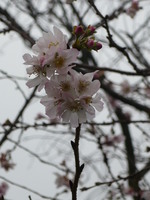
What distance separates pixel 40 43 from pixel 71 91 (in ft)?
0.78

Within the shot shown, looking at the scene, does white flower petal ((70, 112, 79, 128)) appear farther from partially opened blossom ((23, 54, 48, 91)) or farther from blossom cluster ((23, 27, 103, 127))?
partially opened blossom ((23, 54, 48, 91))

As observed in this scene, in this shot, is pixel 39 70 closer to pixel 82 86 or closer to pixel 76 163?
pixel 82 86

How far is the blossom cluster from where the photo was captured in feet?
3.47

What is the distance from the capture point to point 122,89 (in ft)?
15.7

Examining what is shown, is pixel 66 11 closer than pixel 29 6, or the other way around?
pixel 29 6

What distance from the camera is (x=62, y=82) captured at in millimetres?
1048

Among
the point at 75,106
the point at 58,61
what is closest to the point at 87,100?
the point at 75,106

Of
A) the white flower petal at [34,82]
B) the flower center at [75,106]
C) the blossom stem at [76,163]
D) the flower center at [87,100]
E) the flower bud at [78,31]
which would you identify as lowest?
the blossom stem at [76,163]

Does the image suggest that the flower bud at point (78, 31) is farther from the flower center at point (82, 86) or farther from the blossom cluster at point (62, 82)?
the flower center at point (82, 86)

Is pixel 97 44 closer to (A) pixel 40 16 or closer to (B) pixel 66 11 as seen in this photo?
(A) pixel 40 16

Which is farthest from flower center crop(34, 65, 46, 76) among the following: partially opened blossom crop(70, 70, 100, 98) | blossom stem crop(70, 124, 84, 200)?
blossom stem crop(70, 124, 84, 200)

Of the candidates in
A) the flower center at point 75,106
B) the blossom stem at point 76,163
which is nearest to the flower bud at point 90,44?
the flower center at point 75,106

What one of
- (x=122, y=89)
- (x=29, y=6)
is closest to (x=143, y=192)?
(x=122, y=89)

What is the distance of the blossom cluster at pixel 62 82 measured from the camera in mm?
1058
